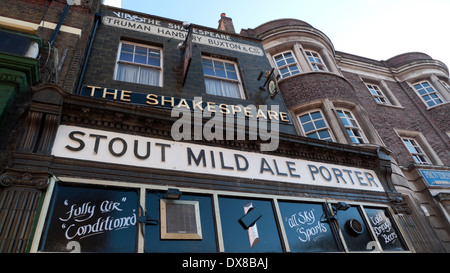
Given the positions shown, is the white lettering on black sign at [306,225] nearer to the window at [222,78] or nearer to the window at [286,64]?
the window at [222,78]

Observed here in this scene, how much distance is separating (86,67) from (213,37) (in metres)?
5.27

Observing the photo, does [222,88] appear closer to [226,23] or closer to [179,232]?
[179,232]

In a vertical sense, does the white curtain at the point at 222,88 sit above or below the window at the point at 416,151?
above

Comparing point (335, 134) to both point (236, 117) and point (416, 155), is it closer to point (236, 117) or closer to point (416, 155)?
point (236, 117)

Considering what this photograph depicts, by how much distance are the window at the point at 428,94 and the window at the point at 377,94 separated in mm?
2451

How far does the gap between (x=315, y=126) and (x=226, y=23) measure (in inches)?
286

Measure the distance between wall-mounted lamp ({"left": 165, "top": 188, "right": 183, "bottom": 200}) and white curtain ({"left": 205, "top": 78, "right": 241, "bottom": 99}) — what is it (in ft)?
14.3

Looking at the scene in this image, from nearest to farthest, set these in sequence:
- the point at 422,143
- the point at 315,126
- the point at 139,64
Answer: the point at 139,64 → the point at 315,126 → the point at 422,143

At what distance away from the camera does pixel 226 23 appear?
45.3 feet

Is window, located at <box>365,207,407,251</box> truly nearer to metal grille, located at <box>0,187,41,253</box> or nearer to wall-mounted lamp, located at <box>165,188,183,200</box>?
wall-mounted lamp, located at <box>165,188,183,200</box>

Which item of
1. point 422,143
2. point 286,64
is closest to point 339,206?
point 286,64

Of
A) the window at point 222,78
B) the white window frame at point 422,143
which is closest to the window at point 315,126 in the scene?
the window at point 222,78

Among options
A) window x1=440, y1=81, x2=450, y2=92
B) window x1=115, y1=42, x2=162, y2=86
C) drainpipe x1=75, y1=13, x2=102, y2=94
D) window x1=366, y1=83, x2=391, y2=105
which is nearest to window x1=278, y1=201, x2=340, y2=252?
window x1=115, y1=42, x2=162, y2=86

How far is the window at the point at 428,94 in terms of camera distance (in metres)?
15.3
